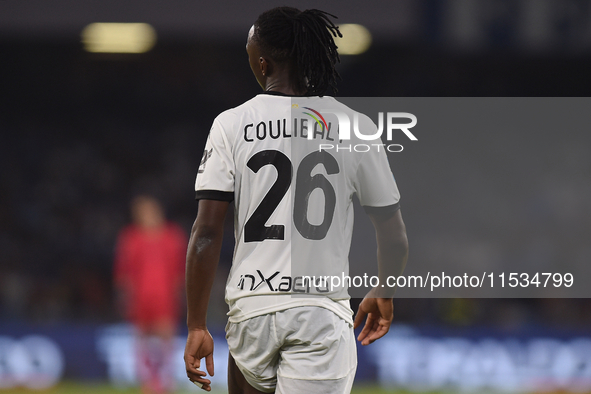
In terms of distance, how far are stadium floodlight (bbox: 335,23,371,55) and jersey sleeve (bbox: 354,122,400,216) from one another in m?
6.11

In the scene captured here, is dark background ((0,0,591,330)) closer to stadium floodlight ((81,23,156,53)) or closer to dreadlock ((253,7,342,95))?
stadium floodlight ((81,23,156,53))

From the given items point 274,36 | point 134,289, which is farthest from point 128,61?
point 274,36

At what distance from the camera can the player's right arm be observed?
7.08ft

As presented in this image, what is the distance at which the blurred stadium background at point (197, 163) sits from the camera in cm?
655

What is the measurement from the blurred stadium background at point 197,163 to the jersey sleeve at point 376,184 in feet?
9.67

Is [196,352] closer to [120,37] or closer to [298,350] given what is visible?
[298,350]

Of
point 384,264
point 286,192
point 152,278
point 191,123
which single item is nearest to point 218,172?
point 286,192

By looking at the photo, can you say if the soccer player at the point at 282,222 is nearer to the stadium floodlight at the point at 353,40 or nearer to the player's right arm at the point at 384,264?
the player's right arm at the point at 384,264

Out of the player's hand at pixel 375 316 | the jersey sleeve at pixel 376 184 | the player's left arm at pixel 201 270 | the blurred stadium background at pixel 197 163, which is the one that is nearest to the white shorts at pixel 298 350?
the player's left arm at pixel 201 270

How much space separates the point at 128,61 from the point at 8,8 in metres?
2.64

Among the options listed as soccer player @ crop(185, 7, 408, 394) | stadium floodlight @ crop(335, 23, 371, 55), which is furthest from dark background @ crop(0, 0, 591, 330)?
soccer player @ crop(185, 7, 408, 394)

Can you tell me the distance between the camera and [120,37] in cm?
956

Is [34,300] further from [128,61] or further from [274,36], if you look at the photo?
[274,36]

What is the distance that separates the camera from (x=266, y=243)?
200 centimetres
